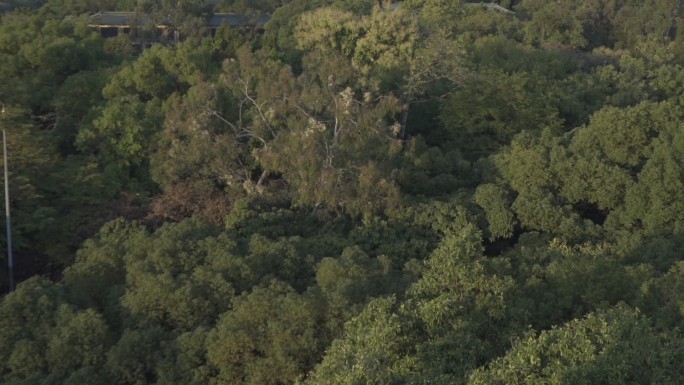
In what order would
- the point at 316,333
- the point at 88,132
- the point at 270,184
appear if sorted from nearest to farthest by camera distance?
the point at 316,333
the point at 270,184
the point at 88,132

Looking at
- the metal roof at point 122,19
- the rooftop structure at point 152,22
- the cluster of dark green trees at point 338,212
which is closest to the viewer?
the cluster of dark green trees at point 338,212

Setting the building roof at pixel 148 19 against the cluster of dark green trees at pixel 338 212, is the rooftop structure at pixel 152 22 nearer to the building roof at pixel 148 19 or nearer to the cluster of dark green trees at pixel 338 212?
the building roof at pixel 148 19

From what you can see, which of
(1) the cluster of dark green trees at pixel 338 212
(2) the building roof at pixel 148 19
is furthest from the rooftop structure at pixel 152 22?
(1) the cluster of dark green trees at pixel 338 212

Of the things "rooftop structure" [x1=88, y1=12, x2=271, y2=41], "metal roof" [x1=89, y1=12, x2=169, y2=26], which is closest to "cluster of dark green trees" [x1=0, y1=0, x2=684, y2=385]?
"rooftop structure" [x1=88, y1=12, x2=271, y2=41]

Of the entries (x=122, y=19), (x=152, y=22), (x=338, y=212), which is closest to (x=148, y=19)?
(x=152, y=22)

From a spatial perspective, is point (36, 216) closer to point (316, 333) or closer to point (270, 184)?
point (270, 184)

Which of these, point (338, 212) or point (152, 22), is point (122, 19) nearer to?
point (152, 22)

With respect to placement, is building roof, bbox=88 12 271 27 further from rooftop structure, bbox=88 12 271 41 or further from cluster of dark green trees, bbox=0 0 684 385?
cluster of dark green trees, bbox=0 0 684 385

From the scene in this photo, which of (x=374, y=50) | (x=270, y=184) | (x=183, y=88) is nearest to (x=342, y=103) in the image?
(x=270, y=184)

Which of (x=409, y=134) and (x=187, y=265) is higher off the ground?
(x=187, y=265)
